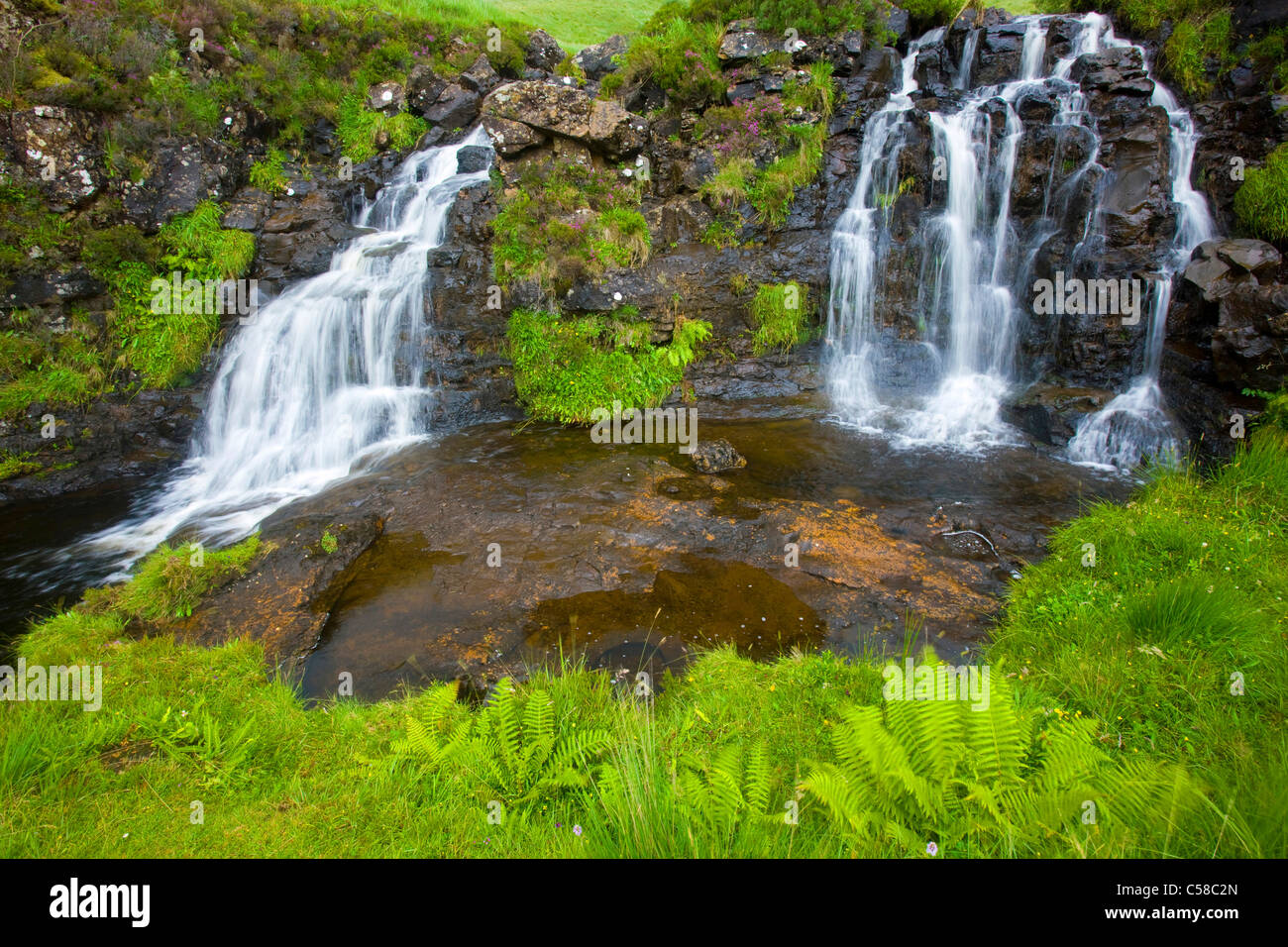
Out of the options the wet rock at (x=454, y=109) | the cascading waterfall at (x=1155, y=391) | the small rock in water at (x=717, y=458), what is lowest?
the small rock in water at (x=717, y=458)

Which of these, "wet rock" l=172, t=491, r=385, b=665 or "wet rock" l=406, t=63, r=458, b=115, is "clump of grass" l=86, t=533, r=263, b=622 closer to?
"wet rock" l=172, t=491, r=385, b=665

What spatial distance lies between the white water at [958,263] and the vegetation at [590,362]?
314 centimetres

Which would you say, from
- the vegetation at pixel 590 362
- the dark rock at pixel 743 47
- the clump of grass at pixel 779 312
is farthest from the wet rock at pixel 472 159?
the clump of grass at pixel 779 312

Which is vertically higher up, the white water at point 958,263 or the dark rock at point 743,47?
the dark rock at point 743,47

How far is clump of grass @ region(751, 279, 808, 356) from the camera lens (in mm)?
11711

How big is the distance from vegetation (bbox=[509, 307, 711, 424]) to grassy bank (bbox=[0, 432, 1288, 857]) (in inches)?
263

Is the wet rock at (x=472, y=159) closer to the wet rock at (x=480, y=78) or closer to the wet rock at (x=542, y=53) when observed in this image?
the wet rock at (x=480, y=78)

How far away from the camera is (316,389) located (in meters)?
10.7

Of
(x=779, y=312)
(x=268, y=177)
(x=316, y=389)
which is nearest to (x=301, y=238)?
(x=268, y=177)

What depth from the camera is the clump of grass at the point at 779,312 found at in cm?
1171

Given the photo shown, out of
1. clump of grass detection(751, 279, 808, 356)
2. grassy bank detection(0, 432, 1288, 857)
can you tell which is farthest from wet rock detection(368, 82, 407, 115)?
grassy bank detection(0, 432, 1288, 857)

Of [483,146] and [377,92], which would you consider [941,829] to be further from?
[377,92]

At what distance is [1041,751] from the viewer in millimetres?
3020

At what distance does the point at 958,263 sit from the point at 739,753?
11.1 meters
